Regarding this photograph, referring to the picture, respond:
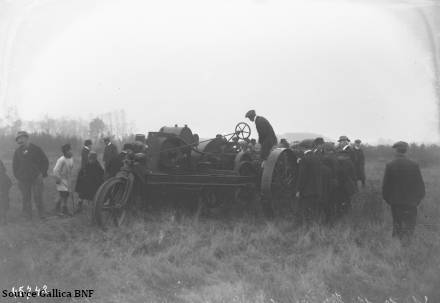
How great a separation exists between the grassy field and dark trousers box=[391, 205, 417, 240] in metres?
0.17

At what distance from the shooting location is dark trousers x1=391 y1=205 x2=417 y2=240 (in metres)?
7.04

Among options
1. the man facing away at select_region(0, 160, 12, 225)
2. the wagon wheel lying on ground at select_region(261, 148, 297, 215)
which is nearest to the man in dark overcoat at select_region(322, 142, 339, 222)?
the wagon wheel lying on ground at select_region(261, 148, 297, 215)

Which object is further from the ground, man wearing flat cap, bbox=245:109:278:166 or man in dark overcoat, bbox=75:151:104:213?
man wearing flat cap, bbox=245:109:278:166

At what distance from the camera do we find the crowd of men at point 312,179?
277 inches

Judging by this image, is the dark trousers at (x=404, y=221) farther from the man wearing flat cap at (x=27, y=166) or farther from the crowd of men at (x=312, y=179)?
the man wearing flat cap at (x=27, y=166)

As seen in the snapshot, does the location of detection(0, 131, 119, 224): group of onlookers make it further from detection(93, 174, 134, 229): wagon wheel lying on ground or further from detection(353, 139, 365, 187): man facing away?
detection(353, 139, 365, 187): man facing away

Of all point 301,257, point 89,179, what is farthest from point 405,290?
point 89,179

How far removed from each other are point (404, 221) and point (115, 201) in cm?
456

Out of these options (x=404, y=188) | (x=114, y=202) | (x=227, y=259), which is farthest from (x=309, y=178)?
(x=114, y=202)

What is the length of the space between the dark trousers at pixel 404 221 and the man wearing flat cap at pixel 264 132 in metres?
2.88

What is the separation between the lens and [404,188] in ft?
22.9

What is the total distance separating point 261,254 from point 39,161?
192 inches

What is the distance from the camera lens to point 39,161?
9320 mm

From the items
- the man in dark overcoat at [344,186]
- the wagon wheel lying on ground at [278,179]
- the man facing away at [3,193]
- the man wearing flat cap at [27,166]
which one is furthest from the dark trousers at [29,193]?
the man in dark overcoat at [344,186]
